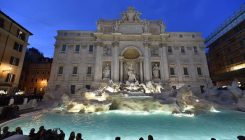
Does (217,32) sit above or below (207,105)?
above

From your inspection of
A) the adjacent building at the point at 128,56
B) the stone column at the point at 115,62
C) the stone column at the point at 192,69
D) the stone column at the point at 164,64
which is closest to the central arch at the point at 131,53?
the adjacent building at the point at 128,56

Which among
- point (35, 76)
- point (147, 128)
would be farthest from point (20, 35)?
point (147, 128)

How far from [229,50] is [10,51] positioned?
45113 millimetres

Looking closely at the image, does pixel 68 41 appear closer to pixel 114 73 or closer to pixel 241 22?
pixel 114 73

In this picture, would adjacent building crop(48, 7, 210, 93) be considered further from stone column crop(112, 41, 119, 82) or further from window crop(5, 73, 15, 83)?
window crop(5, 73, 15, 83)

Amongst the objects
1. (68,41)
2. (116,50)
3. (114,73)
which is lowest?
(114,73)

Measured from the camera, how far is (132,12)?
3005 cm

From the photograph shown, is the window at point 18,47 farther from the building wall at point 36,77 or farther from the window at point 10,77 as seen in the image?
the building wall at point 36,77

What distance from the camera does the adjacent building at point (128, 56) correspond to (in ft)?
88.1

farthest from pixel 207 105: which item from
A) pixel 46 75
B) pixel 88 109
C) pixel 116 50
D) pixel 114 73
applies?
pixel 46 75

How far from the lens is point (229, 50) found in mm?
31625

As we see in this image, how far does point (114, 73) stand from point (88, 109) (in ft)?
42.0

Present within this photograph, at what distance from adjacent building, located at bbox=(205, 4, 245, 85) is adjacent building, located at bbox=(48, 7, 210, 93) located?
608cm

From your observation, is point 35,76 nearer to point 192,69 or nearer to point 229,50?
point 192,69
